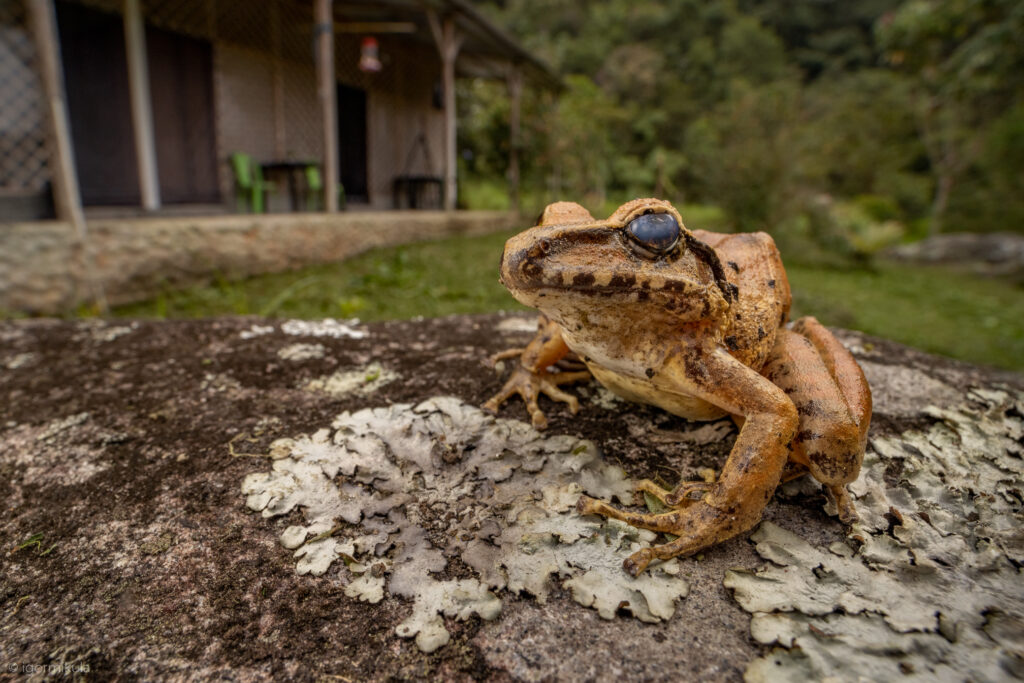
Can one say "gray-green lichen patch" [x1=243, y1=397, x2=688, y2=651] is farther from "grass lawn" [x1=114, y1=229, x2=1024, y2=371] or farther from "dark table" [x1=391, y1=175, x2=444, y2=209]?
"dark table" [x1=391, y1=175, x2=444, y2=209]

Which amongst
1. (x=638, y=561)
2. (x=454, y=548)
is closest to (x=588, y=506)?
(x=638, y=561)

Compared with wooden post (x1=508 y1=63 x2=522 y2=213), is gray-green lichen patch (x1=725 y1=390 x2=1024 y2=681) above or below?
below

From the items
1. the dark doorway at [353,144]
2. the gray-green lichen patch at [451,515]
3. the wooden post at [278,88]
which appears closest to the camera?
the gray-green lichen patch at [451,515]

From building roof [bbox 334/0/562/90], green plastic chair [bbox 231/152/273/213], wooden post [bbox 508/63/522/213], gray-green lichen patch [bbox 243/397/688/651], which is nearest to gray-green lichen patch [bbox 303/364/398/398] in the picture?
gray-green lichen patch [bbox 243/397/688/651]

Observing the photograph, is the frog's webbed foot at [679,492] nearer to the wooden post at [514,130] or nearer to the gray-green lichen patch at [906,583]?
the gray-green lichen patch at [906,583]

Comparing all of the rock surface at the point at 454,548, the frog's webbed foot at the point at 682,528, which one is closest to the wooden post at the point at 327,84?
the rock surface at the point at 454,548

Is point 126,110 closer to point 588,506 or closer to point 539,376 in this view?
point 539,376
